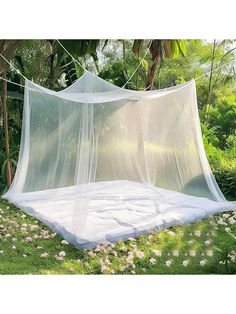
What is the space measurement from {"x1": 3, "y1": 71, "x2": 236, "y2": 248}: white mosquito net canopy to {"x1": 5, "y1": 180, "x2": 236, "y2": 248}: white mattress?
0.01m

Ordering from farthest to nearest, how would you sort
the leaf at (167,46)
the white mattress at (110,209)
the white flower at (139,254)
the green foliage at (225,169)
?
the green foliage at (225,169), the leaf at (167,46), the white mattress at (110,209), the white flower at (139,254)

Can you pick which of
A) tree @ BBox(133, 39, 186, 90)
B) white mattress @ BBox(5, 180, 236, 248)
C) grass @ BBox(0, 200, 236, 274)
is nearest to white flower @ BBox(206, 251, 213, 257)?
grass @ BBox(0, 200, 236, 274)

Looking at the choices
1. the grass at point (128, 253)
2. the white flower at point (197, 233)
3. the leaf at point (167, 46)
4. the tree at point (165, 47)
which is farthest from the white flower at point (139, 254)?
the leaf at point (167, 46)

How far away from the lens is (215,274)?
2.72 m

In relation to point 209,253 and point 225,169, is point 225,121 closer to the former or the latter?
point 225,169

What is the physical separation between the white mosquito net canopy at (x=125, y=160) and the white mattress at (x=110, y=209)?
0.01 meters

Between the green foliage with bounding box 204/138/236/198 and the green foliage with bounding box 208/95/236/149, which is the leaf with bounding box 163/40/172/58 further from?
the green foliage with bounding box 208/95/236/149

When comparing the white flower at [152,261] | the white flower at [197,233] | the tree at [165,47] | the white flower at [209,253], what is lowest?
the white flower at [152,261]

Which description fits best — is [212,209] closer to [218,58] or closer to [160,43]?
[160,43]

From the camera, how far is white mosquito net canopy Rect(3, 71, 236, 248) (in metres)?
3.64

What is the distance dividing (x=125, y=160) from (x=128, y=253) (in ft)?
4.41

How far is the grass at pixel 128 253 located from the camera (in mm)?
2770

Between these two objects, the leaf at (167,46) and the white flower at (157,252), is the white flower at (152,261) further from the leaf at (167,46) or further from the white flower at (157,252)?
the leaf at (167,46)

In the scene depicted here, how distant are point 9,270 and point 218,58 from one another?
5856 millimetres
